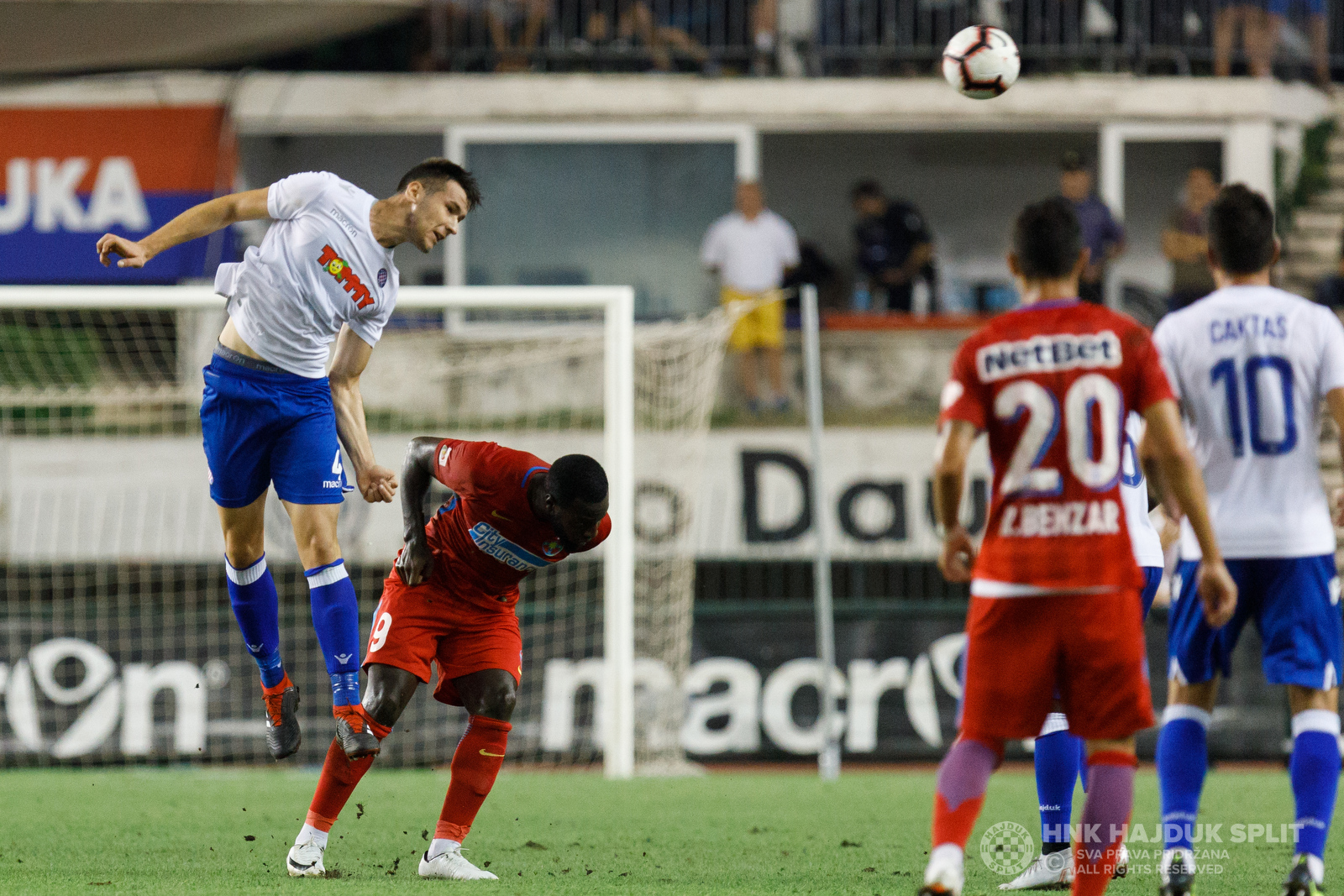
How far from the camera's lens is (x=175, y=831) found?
24.9ft

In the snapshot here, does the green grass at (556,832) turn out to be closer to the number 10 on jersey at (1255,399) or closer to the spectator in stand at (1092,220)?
Answer: the number 10 on jersey at (1255,399)

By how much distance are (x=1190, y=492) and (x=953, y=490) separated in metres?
0.64

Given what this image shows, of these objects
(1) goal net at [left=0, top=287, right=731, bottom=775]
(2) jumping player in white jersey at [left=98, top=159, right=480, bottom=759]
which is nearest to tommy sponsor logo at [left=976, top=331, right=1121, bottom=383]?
(2) jumping player in white jersey at [left=98, top=159, right=480, bottom=759]

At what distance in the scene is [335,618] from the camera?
6223 mm

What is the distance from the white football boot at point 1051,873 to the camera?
5793mm

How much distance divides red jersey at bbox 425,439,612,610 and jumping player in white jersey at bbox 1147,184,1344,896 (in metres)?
1.97

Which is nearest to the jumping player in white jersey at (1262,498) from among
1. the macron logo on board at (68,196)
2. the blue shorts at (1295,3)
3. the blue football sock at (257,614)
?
the blue football sock at (257,614)

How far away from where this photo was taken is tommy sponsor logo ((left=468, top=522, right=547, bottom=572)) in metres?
5.88

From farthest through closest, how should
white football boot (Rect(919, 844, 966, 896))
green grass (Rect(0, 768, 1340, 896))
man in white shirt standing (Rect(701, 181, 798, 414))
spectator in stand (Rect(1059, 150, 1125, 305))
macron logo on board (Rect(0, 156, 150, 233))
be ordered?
macron logo on board (Rect(0, 156, 150, 233)) → man in white shirt standing (Rect(701, 181, 798, 414)) → spectator in stand (Rect(1059, 150, 1125, 305)) → green grass (Rect(0, 768, 1340, 896)) → white football boot (Rect(919, 844, 966, 896))

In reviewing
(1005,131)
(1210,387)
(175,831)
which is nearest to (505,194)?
(1005,131)

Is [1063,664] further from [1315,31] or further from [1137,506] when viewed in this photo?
[1315,31]

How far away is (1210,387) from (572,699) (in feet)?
26.1

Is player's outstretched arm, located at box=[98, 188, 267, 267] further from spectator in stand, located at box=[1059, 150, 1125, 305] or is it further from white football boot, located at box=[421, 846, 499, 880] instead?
spectator in stand, located at box=[1059, 150, 1125, 305]

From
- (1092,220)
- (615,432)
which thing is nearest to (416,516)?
(615,432)
